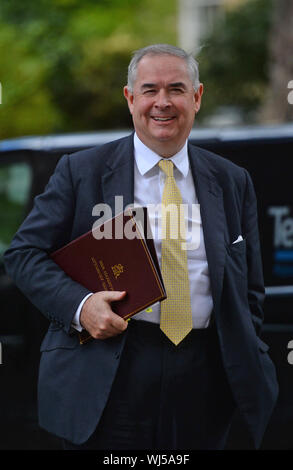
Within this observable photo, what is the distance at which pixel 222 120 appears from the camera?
755 inches

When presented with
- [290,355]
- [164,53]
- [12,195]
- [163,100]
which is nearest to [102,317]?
[163,100]

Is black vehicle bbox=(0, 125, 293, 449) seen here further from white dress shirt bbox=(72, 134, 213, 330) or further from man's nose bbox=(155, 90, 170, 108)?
man's nose bbox=(155, 90, 170, 108)

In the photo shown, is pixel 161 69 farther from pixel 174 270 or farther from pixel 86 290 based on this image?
Result: pixel 86 290

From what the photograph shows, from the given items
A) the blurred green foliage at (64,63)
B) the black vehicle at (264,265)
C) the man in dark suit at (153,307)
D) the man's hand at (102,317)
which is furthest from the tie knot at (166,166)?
the blurred green foliage at (64,63)

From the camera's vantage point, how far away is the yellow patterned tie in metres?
2.40

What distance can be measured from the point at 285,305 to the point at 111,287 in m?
1.50

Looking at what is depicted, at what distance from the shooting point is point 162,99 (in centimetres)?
235

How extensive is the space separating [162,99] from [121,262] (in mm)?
561

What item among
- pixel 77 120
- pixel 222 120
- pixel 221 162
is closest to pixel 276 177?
pixel 221 162

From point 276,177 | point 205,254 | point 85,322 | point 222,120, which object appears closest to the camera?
point 85,322

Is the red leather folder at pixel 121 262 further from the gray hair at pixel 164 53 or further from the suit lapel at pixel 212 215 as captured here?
the gray hair at pixel 164 53

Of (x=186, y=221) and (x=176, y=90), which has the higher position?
(x=176, y=90)

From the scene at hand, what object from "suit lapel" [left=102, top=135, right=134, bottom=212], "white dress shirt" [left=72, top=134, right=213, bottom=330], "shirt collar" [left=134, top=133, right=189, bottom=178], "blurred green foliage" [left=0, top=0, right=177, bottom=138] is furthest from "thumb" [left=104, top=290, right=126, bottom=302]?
"blurred green foliage" [left=0, top=0, right=177, bottom=138]

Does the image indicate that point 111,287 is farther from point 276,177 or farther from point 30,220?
point 276,177
